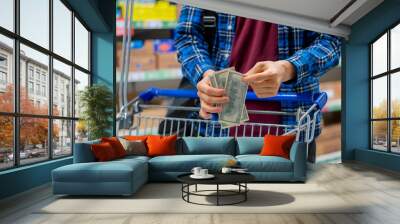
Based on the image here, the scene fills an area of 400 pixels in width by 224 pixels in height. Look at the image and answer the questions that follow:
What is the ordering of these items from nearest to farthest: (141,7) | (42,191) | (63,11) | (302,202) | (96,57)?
(302,202), (42,191), (63,11), (96,57), (141,7)

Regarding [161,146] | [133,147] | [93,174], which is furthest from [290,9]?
[93,174]

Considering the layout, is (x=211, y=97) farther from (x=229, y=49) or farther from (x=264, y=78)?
(x=229, y=49)

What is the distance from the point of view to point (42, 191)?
4.67m

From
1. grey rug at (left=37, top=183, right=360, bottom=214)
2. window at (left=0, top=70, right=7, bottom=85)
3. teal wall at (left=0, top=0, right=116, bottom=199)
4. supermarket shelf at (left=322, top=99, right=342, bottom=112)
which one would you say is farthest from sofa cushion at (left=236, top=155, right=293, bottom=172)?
supermarket shelf at (left=322, top=99, right=342, bottom=112)

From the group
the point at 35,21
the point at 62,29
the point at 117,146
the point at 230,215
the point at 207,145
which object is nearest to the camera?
the point at 230,215

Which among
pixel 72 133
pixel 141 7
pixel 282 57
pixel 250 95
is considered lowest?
pixel 72 133

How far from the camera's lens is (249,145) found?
223 inches

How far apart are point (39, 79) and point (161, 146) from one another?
1847 mm

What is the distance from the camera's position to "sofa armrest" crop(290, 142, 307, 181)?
16.6 feet

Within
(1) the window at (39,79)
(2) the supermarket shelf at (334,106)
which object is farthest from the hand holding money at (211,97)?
(2) the supermarket shelf at (334,106)

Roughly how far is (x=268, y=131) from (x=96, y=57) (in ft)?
13.0

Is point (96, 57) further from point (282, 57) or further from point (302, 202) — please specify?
point (302, 202)

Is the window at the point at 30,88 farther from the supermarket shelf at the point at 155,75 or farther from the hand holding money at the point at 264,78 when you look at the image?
the supermarket shelf at the point at 155,75

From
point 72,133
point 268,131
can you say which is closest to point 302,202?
point 268,131
